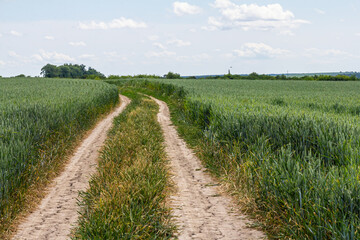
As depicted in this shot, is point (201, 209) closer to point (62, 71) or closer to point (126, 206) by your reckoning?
point (126, 206)

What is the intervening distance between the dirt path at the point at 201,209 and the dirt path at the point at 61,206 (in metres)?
2.01

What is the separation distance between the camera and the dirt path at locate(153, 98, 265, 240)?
17.9 ft

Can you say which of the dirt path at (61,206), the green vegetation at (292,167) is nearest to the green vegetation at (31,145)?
the dirt path at (61,206)

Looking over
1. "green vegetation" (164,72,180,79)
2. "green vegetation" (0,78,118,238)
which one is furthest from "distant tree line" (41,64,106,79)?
"green vegetation" (0,78,118,238)

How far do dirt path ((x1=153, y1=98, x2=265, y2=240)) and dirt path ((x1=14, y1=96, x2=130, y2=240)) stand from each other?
79.2 inches

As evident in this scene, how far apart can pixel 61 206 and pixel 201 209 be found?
292 centimetres

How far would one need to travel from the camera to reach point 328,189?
15.1 feet

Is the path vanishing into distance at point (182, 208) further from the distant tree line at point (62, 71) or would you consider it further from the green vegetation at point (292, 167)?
the distant tree line at point (62, 71)

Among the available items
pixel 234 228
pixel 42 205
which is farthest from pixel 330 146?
pixel 42 205

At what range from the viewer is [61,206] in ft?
22.4

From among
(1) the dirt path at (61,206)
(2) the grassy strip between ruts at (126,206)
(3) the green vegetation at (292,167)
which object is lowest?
(1) the dirt path at (61,206)

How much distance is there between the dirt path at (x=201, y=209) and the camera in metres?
5.46

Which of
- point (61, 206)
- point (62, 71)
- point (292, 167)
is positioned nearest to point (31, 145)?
point (61, 206)

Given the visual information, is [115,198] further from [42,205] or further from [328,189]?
[328,189]
